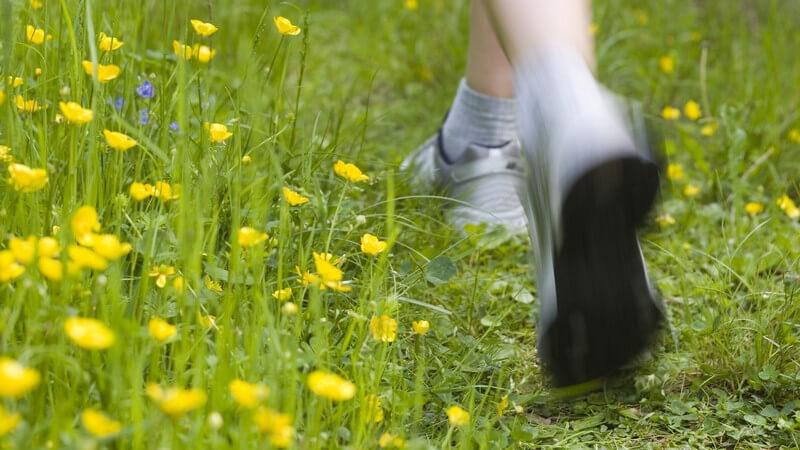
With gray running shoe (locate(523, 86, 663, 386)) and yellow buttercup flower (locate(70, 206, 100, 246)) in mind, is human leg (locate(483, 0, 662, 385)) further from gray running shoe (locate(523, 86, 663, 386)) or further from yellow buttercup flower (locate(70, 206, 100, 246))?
yellow buttercup flower (locate(70, 206, 100, 246))

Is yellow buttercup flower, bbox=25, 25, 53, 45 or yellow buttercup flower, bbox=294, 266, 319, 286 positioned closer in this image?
yellow buttercup flower, bbox=294, 266, 319, 286

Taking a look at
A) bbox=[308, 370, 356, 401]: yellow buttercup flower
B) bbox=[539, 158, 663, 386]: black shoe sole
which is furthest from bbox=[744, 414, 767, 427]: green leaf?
bbox=[308, 370, 356, 401]: yellow buttercup flower

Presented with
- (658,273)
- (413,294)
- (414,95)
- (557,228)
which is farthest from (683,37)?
(557,228)

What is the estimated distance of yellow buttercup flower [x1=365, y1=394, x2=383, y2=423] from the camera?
1.12 metres

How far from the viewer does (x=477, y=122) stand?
205 centimetres

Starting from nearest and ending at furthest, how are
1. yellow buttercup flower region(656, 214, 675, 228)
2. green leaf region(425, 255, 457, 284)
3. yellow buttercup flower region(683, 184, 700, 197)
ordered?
1. green leaf region(425, 255, 457, 284)
2. yellow buttercup flower region(656, 214, 675, 228)
3. yellow buttercup flower region(683, 184, 700, 197)

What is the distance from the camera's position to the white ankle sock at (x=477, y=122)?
203 cm

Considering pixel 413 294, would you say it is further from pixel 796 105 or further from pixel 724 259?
pixel 796 105

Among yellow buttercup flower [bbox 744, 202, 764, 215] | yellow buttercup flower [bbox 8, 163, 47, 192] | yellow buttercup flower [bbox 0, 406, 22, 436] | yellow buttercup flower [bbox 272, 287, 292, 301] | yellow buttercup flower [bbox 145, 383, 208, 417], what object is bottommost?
yellow buttercup flower [bbox 744, 202, 764, 215]

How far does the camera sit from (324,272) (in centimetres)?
118

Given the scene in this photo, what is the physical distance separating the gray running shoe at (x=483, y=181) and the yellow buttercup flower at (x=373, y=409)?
806mm

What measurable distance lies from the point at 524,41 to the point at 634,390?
0.61m

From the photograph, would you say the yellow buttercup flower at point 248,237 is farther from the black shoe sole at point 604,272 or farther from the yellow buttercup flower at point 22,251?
the black shoe sole at point 604,272

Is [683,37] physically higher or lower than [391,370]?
higher
